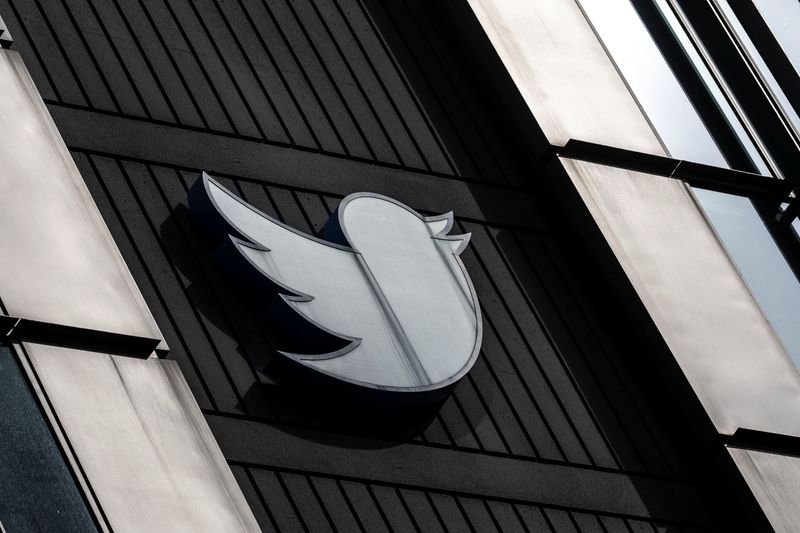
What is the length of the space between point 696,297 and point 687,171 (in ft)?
4.47

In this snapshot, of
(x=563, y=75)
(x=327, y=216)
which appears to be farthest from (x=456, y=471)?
(x=563, y=75)

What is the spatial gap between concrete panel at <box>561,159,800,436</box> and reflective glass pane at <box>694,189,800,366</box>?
258 mm

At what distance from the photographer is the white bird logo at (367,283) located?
829cm

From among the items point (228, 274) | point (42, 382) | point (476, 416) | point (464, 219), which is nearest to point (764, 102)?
point (464, 219)

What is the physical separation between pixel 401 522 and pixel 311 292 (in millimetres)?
1529

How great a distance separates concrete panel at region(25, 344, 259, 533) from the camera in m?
6.70

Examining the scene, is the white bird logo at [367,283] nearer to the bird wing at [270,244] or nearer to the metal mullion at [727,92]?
the bird wing at [270,244]

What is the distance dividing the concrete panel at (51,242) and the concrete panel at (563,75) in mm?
3889

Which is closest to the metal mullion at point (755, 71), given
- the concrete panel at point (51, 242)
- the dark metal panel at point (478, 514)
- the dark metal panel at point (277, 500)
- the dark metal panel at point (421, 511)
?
the dark metal panel at point (478, 514)

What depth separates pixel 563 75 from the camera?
10938mm

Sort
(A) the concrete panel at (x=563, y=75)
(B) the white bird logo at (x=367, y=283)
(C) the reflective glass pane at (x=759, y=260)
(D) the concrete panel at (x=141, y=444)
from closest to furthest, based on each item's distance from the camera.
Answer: (D) the concrete panel at (x=141, y=444)
(B) the white bird logo at (x=367, y=283)
(C) the reflective glass pane at (x=759, y=260)
(A) the concrete panel at (x=563, y=75)

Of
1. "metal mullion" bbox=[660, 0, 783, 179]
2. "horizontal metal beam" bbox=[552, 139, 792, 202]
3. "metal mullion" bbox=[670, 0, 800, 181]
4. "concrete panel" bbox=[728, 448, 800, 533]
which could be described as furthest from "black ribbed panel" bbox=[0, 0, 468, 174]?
"metal mullion" bbox=[670, 0, 800, 181]

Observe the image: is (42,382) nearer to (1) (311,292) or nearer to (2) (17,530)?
(2) (17,530)

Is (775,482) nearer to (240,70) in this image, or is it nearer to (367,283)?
(367,283)
